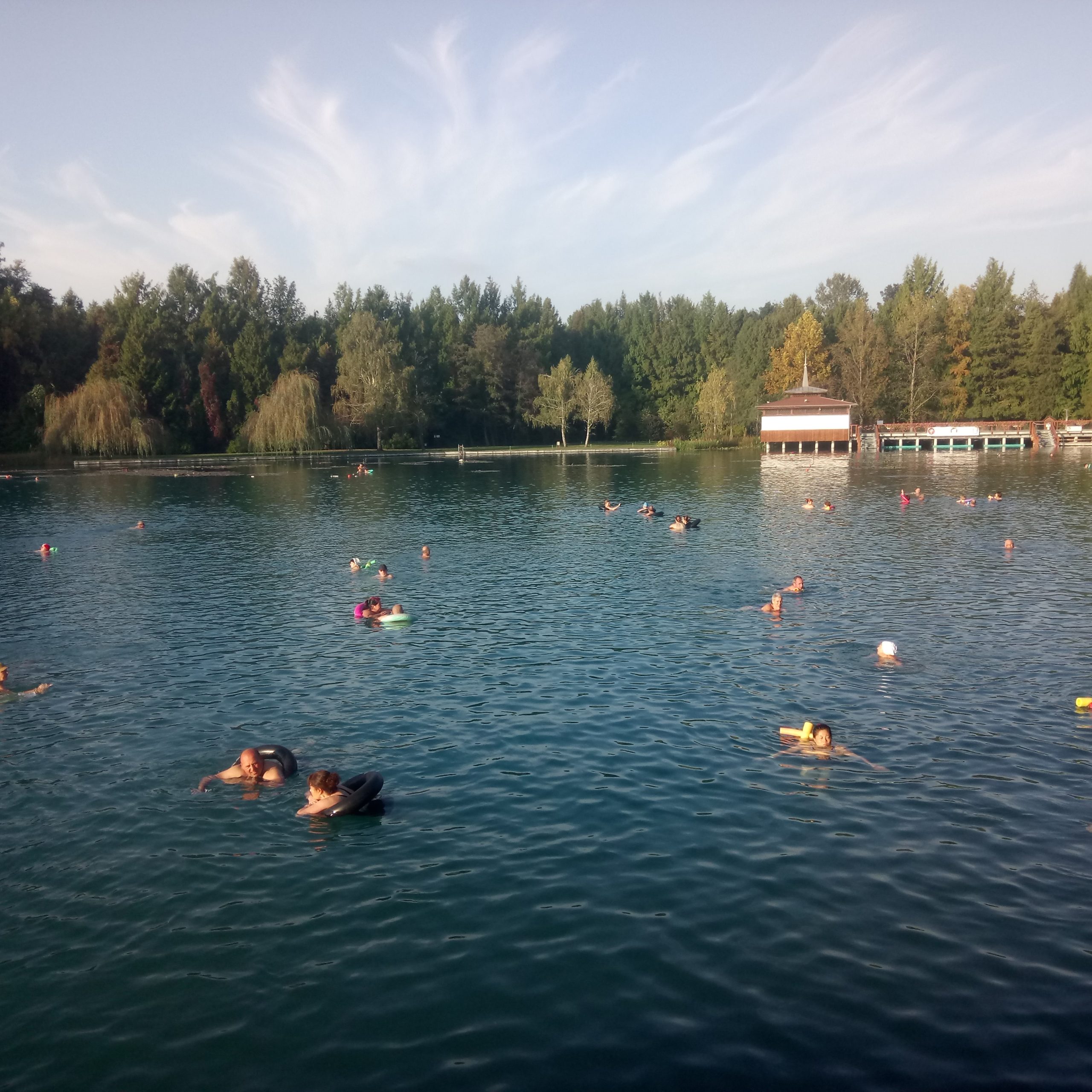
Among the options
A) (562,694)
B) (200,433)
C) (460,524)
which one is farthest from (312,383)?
(562,694)

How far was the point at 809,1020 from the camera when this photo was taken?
9.88 m

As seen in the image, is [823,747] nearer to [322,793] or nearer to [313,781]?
[322,793]

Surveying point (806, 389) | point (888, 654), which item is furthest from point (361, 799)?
point (806, 389)

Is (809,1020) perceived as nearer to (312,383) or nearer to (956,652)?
(956,652)

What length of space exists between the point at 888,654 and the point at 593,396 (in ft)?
354

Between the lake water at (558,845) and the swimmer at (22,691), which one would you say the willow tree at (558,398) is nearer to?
the lake water at (558,845)

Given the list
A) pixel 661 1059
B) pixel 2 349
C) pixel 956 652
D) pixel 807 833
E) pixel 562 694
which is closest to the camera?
pixel 661 1059

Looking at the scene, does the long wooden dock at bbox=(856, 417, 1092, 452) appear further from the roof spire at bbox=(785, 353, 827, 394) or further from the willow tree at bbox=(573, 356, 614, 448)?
the willow tree at bbox=(573, 356, 614, 448)

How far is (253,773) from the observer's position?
1612 cm

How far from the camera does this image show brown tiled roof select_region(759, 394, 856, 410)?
350 feet

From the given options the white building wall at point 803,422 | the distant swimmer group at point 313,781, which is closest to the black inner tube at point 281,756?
the distant swimmer group at point 313,781

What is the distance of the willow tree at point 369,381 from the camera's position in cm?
11269

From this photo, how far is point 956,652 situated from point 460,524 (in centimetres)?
3167

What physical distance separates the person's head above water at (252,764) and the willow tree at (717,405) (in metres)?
112
